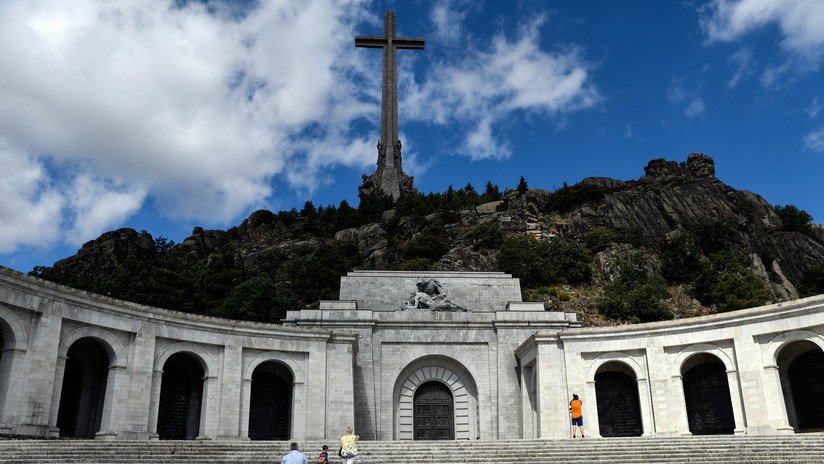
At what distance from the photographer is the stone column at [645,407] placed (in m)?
28.8

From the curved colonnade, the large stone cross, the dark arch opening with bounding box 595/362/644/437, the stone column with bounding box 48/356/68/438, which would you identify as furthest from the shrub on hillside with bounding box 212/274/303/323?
the large stone cross

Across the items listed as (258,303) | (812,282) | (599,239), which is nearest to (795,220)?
(812,282)

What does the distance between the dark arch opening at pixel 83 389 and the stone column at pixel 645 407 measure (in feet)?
70.4

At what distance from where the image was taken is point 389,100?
103125 mm

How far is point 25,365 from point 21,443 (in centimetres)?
453

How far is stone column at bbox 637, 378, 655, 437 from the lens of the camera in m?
28.8

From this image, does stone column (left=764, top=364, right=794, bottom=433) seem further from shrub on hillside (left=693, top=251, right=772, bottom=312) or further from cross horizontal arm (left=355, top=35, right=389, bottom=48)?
cross horizontal arm (left=355, top=35, right=389, bottom=48)

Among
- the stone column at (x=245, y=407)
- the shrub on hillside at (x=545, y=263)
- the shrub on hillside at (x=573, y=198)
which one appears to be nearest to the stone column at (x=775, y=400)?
the stone column at (x=245, y=407)

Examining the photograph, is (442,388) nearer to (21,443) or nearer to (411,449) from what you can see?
(411,449)

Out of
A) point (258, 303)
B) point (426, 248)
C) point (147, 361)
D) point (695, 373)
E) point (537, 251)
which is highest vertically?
point (426, 248)

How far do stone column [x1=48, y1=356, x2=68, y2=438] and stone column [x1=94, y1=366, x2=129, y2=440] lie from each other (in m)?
2.03

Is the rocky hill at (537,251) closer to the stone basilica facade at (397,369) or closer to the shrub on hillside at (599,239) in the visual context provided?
the shrub on hillside at (599,239)

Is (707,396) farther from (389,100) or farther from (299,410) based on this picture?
(389,100)

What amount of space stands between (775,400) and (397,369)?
16081 mm
